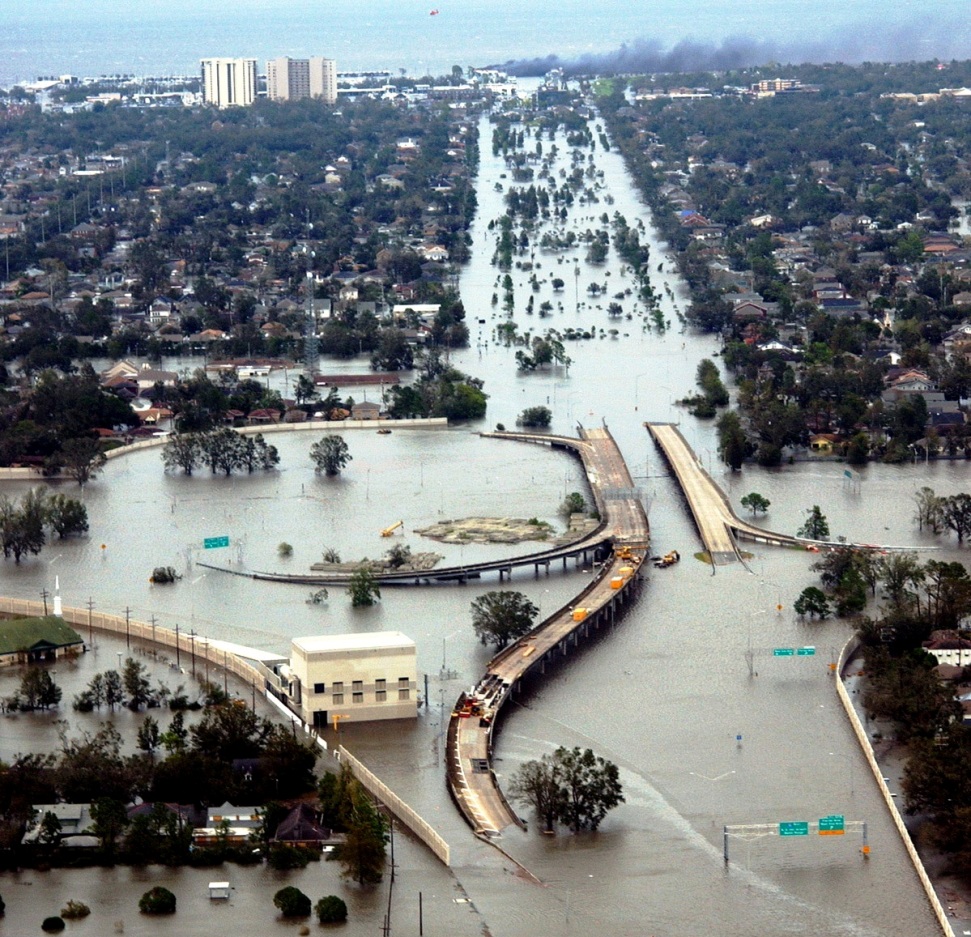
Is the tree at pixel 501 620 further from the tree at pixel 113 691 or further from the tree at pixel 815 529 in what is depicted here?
the tree at pixel 815 529

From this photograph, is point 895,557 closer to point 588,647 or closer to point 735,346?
point 588,647

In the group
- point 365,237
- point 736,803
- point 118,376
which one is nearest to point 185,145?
point 365,237

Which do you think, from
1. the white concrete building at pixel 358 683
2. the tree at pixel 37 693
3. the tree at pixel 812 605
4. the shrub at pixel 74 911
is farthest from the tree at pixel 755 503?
the shrub at pixel 74 911

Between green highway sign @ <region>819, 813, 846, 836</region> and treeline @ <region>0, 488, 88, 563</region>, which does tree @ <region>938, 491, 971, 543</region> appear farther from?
treeline @ <region>0, 488, 88, 563</region>

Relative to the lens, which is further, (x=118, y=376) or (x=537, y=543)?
(x=118, y=376)

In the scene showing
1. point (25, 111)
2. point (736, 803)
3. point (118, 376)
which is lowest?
point (25, 111)

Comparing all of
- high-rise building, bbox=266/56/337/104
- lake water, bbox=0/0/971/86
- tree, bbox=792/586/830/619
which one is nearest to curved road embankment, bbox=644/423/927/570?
tree, bbox=792/586/830/619

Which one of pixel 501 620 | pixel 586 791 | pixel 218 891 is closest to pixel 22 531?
pixel 501 620
